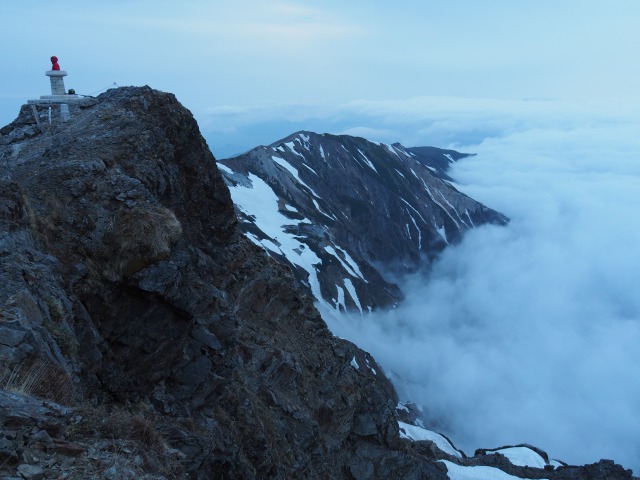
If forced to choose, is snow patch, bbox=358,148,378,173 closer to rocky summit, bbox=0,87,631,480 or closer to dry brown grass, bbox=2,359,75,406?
rocky summit, bbox=0,87,631,480

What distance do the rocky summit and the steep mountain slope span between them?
4618cm

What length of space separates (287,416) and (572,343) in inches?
6720

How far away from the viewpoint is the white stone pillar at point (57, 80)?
21827 mm

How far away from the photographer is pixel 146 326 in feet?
48.2

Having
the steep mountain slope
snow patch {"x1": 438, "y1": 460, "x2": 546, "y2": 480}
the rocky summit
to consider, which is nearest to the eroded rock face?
the rocky summit

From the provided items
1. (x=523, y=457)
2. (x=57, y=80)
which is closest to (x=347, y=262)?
(x=523, y=457)

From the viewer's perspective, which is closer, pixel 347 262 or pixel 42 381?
pixel 42 381

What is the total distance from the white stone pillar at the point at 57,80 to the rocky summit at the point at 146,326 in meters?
1.18

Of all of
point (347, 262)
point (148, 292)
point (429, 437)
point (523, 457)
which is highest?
point (148, 292)

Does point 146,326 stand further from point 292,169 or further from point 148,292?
point 292,169

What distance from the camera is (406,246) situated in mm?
142625

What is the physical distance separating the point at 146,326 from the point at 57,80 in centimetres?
1276

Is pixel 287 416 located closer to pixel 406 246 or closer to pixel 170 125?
pixel 170 125

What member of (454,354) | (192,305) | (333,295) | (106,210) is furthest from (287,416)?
(454,354)
